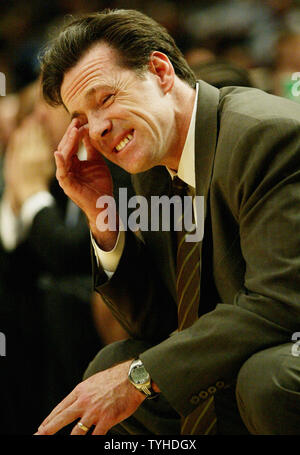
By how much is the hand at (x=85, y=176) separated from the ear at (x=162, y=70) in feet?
0.62

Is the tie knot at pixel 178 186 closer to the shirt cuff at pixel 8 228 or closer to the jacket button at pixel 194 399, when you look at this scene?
the jacket button at pixel 194 399

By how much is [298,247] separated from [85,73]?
22.6 inches

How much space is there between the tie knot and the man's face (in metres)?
0.08

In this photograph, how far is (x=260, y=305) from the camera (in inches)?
54.4

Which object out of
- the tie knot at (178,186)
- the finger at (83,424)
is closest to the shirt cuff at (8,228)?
the tie knot at (178,186)

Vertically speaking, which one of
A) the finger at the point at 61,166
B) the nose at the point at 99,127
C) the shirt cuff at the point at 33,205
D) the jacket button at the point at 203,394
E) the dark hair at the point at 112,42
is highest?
the dark hair at the point at 112,42

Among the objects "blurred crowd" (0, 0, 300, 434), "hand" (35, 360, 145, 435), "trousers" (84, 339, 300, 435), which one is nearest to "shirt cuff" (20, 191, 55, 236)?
"blurred crowd" (0, 0, 300, 434)

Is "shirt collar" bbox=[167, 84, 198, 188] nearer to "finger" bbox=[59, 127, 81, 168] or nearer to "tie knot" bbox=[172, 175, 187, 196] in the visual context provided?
"tie knot" bbox=[172, 175, 187, 196]

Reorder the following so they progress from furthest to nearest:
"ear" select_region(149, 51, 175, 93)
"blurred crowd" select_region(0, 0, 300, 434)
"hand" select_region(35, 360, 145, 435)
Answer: "blurred crowd" select_region(0, 0, 300, 434), "ear" select_region(149, 51, 175, 93), "hand" select_region(35, 360, 145, 435)

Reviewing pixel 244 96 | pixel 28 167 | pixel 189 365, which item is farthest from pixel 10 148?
pixel 189 365

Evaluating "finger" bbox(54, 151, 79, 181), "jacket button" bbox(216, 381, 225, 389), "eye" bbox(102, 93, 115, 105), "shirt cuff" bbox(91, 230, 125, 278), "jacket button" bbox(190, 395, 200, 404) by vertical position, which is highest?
"eye" bbox(102, 93, 115, 105)

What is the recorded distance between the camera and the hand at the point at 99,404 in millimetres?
1403

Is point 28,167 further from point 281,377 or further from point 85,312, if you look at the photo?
point 281,377

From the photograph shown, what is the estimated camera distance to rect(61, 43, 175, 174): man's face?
1591mm
